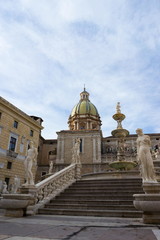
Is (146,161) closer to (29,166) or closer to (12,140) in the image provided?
(29,166)

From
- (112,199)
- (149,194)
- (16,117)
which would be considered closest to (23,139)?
(16,117)

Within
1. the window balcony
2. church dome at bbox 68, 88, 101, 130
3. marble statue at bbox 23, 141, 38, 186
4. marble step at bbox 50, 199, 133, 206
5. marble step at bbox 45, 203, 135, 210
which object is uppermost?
church dome at bbox 68, 88, 101, 130

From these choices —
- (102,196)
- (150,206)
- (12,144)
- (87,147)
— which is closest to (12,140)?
(12,144)

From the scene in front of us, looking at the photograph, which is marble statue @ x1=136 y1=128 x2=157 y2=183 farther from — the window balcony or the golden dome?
the golden dome

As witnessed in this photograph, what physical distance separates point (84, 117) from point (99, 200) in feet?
143

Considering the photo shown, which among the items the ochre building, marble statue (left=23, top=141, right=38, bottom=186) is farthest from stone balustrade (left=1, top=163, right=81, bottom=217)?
the ochre building

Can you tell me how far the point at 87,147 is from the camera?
1609 inches

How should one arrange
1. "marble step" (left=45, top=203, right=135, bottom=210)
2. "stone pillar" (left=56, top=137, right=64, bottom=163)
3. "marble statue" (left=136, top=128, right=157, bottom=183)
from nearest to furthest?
"marble statue" (left=136, top=128, right=157, bottom=183) → "marble step" (left=45, top=203, right=135, bottom=210) → "stone pillar" (left=56, top=137, right=64, bottom=163)

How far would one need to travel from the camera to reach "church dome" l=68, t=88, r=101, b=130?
51625 millimetres

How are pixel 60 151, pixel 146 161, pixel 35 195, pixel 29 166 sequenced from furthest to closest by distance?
pixel 60 151 < pixel 29 166 < pixel 35 195 < pixel 146 161

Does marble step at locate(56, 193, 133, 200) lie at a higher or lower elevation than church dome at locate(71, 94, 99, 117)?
lower

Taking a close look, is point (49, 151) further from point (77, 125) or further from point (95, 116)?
point (95, 116)

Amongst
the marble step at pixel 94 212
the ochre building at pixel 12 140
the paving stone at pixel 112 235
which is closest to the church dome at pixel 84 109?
the ochre building at pixel 12 140

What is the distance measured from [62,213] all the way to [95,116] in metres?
46.5
